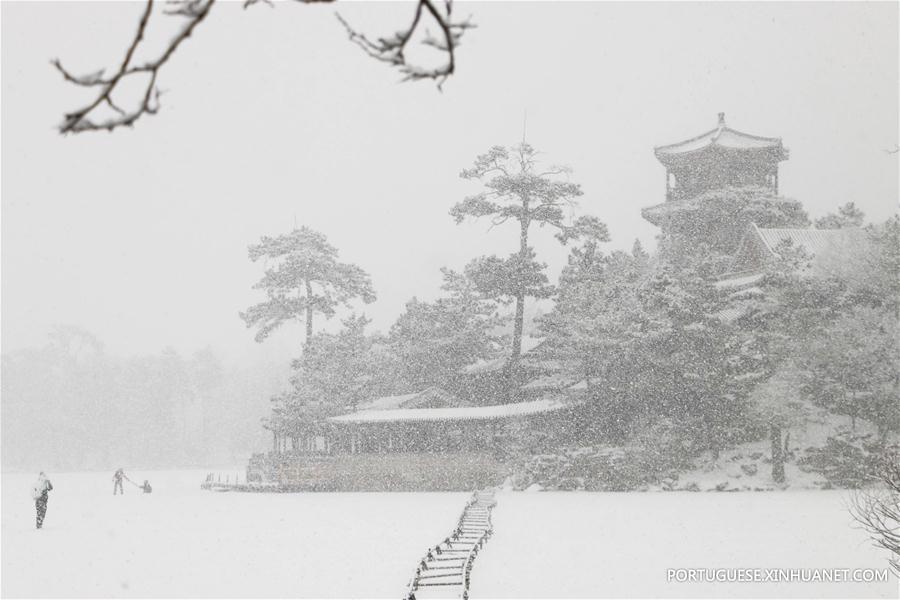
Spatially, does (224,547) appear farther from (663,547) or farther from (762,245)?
(762,245)

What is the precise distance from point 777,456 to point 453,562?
1511 cm

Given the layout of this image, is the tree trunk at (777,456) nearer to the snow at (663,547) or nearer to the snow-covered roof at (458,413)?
the snow at (663,547)

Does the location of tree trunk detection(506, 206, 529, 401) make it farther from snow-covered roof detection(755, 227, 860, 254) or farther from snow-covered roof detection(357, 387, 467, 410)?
snow-covered roof detection(755, 227, 860, 254)

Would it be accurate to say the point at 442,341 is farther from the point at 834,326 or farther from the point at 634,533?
the point at 634,533

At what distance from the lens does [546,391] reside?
32.2 m

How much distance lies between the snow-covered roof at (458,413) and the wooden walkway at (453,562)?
336 inches

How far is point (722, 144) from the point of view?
37.4 meters

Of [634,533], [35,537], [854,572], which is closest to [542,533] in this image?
[634,533]

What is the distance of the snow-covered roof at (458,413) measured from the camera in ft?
91.7

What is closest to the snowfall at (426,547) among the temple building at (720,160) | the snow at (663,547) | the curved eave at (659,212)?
the snow at (663,547)

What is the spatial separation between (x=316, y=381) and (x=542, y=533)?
19.2 metres

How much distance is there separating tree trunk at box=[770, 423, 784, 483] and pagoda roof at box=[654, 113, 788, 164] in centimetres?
1575

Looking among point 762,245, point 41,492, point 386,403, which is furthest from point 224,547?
point 762,245

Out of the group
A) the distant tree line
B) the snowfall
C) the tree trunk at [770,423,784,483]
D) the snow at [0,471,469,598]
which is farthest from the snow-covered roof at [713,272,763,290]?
the distant tree line
